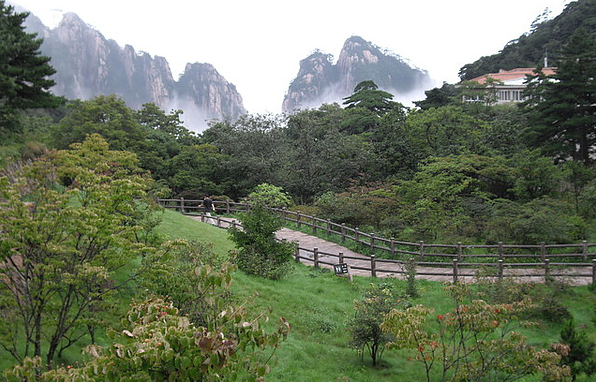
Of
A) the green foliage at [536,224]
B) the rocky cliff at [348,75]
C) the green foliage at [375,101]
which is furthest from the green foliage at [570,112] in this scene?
the rocky cliff at [348,75]

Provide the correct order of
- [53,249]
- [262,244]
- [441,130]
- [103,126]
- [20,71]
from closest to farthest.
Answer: [53,249], [262,244], [20,71], [103,126], [441,130]

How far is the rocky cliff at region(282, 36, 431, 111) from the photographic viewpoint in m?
93.7

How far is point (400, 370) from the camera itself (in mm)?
9305

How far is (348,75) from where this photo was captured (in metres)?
95.9

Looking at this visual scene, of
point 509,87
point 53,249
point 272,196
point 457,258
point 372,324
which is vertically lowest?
point 372,324

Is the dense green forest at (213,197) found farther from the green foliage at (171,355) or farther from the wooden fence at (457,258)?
the wooden fence at (457,258)

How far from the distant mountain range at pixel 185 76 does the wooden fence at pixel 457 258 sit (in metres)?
46.3

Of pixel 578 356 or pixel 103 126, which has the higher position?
pixel 103 126

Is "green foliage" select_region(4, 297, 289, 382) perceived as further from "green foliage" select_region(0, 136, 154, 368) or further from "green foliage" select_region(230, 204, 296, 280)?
"green foliage" select_region(230, 204, 296, 280)

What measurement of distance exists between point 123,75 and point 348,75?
4853 cm

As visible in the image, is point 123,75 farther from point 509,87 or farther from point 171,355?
point 171,355

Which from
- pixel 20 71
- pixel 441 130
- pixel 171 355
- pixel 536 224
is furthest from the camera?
pixel 441 130

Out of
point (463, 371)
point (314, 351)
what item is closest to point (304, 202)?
point (314, 351)

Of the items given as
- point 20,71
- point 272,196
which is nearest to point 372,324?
point 20,71
